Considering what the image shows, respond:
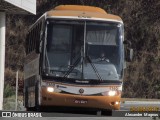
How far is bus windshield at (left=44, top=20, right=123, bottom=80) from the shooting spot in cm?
1933

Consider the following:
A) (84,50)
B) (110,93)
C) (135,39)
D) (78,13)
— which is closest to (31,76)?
(78,13)

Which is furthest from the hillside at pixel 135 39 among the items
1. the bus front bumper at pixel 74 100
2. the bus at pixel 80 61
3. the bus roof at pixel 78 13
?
the bus front bumper at pixel 74 100

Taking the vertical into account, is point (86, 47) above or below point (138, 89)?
above

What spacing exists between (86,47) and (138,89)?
37.8 metres

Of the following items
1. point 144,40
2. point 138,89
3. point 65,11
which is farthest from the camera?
point 144,40

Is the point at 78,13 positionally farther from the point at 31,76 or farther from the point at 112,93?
the point at 31,76

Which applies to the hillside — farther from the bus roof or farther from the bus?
the bus

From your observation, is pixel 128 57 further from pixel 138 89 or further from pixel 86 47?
pixel 138 89

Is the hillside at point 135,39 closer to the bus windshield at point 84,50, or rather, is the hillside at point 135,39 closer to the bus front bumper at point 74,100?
the bus windshield at point 84,50

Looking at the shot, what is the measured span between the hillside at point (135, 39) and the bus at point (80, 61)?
35.8 meters

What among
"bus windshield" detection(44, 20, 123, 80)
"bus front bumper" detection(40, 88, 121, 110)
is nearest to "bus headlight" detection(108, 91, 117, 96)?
"bus front bumper" detection(40, 88, 121, 110)

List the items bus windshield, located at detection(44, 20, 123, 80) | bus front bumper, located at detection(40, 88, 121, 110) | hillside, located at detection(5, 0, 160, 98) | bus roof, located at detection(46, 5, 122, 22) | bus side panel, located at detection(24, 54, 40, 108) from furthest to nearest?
hillside, located at detection(5, 0, 160, 98) → bus side panel, located at detection(24, 54, 40, 108) → bus roof, located at detection(46, 5, 122, 22) → bus windshield, located at detection(44, 20, 123, 80) → bus front bumper, located at detection(40, 88, 121, 110)

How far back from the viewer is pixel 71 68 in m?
19.3

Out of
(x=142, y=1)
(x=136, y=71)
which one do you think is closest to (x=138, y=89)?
(x=136, y=71)
